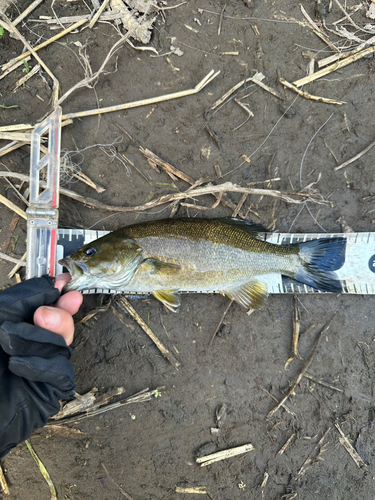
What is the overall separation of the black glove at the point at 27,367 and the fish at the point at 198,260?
53cm

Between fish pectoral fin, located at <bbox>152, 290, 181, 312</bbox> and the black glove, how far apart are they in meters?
1.06

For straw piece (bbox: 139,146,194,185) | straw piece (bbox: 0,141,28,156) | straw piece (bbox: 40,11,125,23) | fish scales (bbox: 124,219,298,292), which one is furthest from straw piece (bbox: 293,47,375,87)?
straw piece (bbox: 0,141,28,156)

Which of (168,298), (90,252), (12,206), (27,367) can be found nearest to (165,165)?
(90,252)

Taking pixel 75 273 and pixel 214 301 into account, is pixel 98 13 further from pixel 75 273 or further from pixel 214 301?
pixel 214 301

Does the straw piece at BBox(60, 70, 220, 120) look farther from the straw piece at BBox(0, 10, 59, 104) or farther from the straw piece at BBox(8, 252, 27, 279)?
the straw piece at BBox(8, 252, 27, 279)

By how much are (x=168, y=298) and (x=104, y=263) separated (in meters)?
0.78

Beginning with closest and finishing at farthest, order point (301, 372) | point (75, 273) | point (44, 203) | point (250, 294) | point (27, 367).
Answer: point (27, 367) < point (75, 273) < point (44, 203) < point (250, 294) < point (301, 372)

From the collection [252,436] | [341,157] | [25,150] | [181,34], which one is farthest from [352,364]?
[25,150]

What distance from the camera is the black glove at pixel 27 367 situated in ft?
8.02

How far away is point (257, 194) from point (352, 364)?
2257mm

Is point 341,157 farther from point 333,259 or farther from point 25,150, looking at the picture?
point 25,150

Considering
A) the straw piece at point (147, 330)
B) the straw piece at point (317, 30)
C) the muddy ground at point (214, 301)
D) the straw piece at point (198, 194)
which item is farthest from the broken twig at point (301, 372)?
the straw piece at point (317, 30)

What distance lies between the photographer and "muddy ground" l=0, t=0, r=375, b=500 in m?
3.52

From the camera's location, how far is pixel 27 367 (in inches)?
95.7
